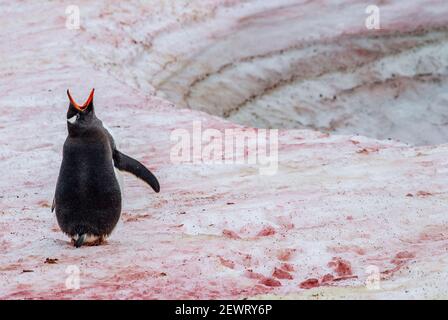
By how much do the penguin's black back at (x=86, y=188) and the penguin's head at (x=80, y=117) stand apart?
39 mm

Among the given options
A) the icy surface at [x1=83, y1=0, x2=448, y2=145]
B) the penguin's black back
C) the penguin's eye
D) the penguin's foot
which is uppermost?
the icy surface at [x1=83, y1=0, x2=448, y2=145]

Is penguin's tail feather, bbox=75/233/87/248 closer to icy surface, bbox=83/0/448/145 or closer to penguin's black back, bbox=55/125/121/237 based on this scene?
penguin's black back, bbox=55/125/121/237

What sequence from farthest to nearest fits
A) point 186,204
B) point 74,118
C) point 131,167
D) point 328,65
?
point 328,65 < point 186,204 < point 131,167 < point 74,118

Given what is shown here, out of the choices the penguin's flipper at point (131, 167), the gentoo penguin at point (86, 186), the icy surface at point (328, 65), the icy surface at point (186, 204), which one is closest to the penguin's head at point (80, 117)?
the gentoo penguin at point (86, 186)

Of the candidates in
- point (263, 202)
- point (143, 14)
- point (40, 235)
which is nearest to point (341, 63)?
point (143, 14)

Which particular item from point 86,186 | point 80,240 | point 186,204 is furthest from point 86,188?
point 186,204

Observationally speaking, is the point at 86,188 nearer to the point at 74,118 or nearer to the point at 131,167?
the point at 74,118

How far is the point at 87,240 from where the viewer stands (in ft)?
21.4

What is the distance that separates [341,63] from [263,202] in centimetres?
707

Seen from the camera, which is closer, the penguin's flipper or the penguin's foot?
the penguin's foot

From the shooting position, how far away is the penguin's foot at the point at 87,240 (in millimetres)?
6465

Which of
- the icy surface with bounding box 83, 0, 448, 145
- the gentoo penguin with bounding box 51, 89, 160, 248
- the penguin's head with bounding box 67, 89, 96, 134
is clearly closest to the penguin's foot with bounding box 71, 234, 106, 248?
the gentoo penguin with bounding box 51, 89, 160, 248

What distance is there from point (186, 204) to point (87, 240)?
4.98ft

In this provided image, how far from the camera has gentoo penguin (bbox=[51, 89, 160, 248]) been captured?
649 centimetres
